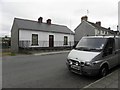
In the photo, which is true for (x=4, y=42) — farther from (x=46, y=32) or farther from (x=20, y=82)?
(x=20, y=82)

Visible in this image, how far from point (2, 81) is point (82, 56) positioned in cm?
364

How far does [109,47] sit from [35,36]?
17.2 m

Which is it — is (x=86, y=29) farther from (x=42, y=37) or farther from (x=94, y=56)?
(x=94, y=56)

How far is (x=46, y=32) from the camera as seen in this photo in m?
22.9

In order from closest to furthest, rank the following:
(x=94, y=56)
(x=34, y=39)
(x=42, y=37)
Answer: (x=94, y=56), (x=34, y=39), (x=42, y=37)

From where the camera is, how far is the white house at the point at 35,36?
19884 millimetres

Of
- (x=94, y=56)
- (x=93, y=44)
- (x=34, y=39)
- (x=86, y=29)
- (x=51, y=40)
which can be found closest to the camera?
(x=94, y=56)

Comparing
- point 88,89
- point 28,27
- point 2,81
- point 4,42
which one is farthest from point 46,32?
point 88,89

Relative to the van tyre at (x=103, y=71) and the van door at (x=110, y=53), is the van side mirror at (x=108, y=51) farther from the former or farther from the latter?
the van tyre at (x=103, y=71)

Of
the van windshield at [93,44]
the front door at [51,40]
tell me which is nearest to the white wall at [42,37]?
the front door at [51,40]

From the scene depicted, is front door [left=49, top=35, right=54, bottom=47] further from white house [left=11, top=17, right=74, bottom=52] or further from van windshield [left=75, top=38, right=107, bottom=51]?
van windshield [left=75, top=38, right=107, bottom=51]

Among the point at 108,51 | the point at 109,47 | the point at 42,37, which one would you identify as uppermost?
the point at 42,37

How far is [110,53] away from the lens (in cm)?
594

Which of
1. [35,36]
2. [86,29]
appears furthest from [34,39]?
[86,29]
